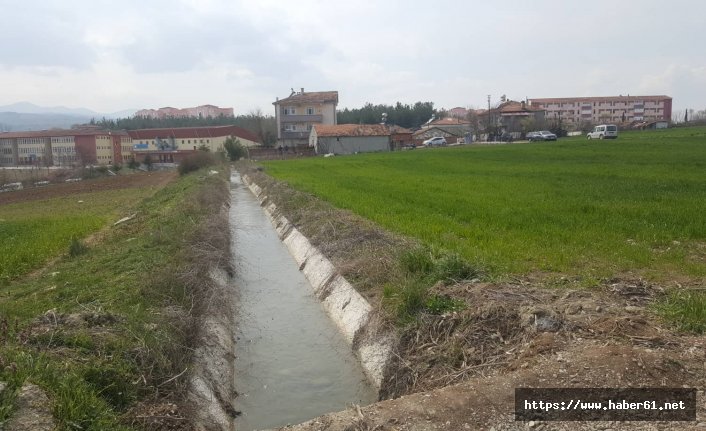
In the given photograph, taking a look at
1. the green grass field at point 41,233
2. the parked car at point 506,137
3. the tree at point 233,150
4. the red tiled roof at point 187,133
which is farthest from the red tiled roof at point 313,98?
the green grass field at point 41,233

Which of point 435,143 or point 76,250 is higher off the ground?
point 435,143

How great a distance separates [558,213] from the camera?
13820 millimetres

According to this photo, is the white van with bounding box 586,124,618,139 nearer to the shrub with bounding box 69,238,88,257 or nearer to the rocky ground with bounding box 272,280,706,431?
the rocky ground with bounding box 272,280,706,431

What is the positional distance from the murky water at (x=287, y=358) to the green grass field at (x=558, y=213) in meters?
2.94

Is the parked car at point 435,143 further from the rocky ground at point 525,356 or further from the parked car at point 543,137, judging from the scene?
the rocky ground at point 525,356

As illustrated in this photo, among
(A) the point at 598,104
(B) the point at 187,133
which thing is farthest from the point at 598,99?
(B) the point at 187,133

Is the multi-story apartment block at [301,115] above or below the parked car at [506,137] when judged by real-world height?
above

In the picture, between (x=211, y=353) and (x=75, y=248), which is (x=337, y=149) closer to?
(x=75, y=248)

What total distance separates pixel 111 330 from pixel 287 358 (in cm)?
271

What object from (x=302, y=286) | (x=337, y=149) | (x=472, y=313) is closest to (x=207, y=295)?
(x=302, y=286)

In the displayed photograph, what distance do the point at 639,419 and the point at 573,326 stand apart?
1.73 meters

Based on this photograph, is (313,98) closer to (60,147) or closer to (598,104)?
(60,147)

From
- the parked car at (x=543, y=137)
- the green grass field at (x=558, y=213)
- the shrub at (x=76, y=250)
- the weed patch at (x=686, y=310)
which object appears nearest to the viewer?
the weed patch at (x=686, y=310)

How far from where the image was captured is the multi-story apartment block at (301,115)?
83.6 m
